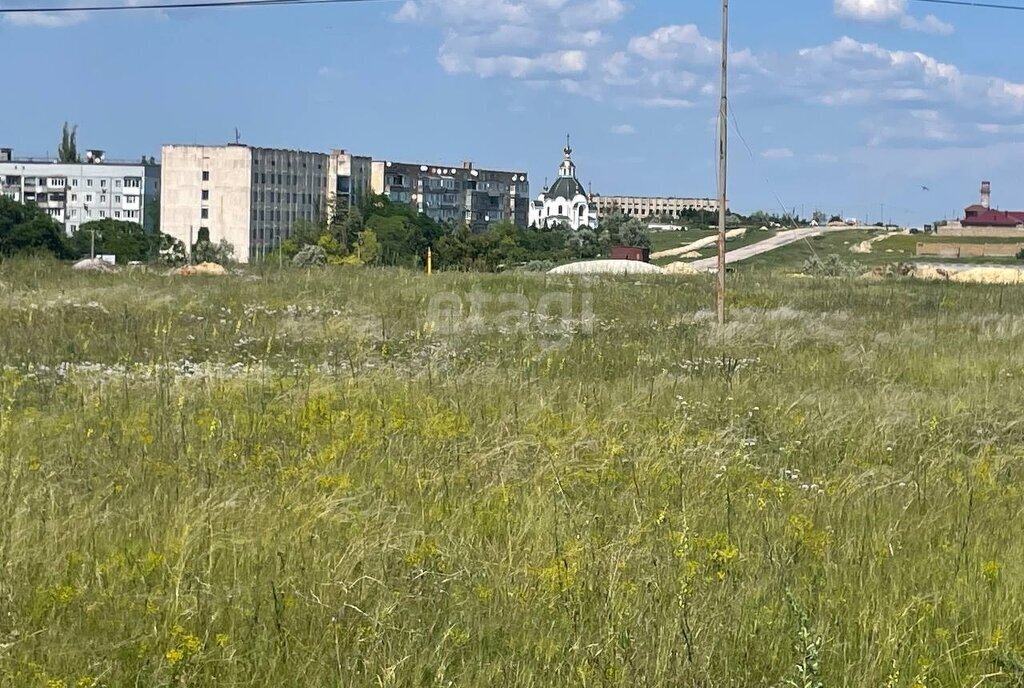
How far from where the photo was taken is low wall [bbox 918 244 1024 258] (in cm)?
7456

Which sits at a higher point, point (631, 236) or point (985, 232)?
point (985, 232)

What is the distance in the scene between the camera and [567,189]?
15125 centimetres

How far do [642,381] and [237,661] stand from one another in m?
6.48

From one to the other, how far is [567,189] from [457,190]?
21.1m

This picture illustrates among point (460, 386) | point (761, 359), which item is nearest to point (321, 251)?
point (761, 359)

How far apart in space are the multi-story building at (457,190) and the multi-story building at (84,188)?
A: 23751mm

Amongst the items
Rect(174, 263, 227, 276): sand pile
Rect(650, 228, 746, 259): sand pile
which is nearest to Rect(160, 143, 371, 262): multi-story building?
Rect(650, 228, 746, 259): sand pile

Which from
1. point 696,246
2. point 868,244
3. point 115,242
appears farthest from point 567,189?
point 115,242

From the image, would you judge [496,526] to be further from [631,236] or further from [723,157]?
[631,236]

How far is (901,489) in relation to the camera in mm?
6008

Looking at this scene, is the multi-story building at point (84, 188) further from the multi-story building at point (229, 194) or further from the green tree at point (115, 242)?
the green tree at point (115, 242)

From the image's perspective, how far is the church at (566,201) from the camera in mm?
148875

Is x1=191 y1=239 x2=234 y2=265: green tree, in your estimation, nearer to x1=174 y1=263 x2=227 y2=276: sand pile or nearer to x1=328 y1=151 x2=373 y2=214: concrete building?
x1=174 y1=263 x2=227 y2=276: sand pile

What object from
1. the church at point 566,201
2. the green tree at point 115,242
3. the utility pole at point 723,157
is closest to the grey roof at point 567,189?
the church at point 566,201
